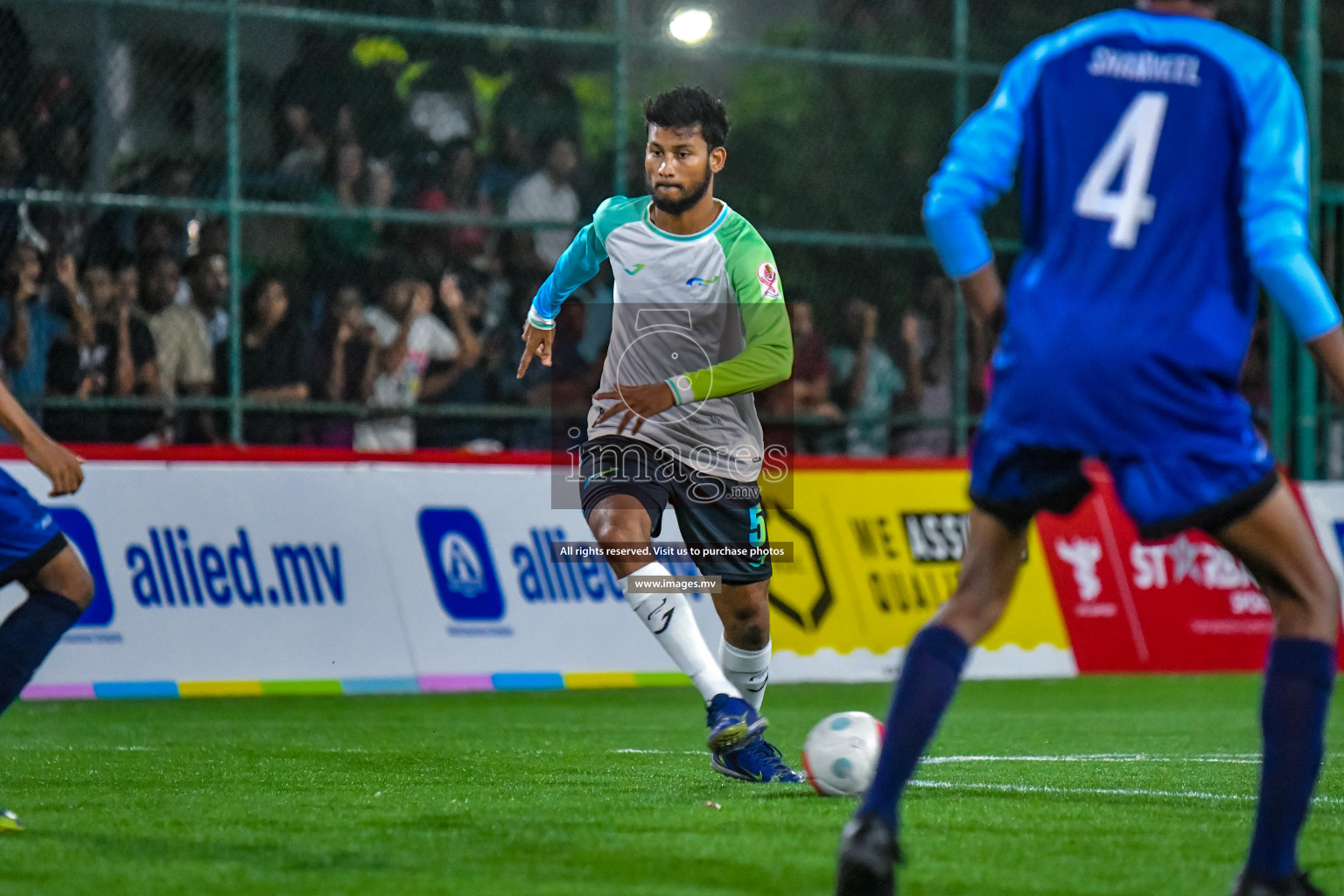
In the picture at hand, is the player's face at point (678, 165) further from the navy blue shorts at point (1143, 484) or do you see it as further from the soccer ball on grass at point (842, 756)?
the navy blue shorts at point (1143, 484)

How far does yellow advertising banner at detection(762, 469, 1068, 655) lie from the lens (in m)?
12.0

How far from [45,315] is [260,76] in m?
2.23

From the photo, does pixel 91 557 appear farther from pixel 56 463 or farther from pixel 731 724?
pixel 56 463

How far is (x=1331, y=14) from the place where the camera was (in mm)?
17078

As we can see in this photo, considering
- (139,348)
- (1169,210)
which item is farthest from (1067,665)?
(1169,210)

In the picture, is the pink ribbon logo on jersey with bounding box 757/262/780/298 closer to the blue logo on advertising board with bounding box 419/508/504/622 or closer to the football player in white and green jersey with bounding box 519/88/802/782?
the football player in white and green jersey with bounding box 519/88/802/782

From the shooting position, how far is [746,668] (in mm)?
Result: 6688

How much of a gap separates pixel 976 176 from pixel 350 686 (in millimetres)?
7506

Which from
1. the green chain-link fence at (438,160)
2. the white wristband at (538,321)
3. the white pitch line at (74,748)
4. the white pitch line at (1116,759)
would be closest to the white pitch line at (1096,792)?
the white pitch line at (1116,759)

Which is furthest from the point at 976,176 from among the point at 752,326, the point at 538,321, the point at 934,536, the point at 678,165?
the point at 934,536

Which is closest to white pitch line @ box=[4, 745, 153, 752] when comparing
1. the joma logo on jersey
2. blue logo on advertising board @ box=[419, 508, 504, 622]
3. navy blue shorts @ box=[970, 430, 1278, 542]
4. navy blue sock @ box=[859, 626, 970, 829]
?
blue logo on advertising board @ box=[419, 508, 504, 622]

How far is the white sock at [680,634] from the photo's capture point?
246 inches

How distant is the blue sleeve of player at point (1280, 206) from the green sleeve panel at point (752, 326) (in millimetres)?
2575

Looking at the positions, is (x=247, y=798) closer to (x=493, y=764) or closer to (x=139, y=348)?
(x=493, y=764)
